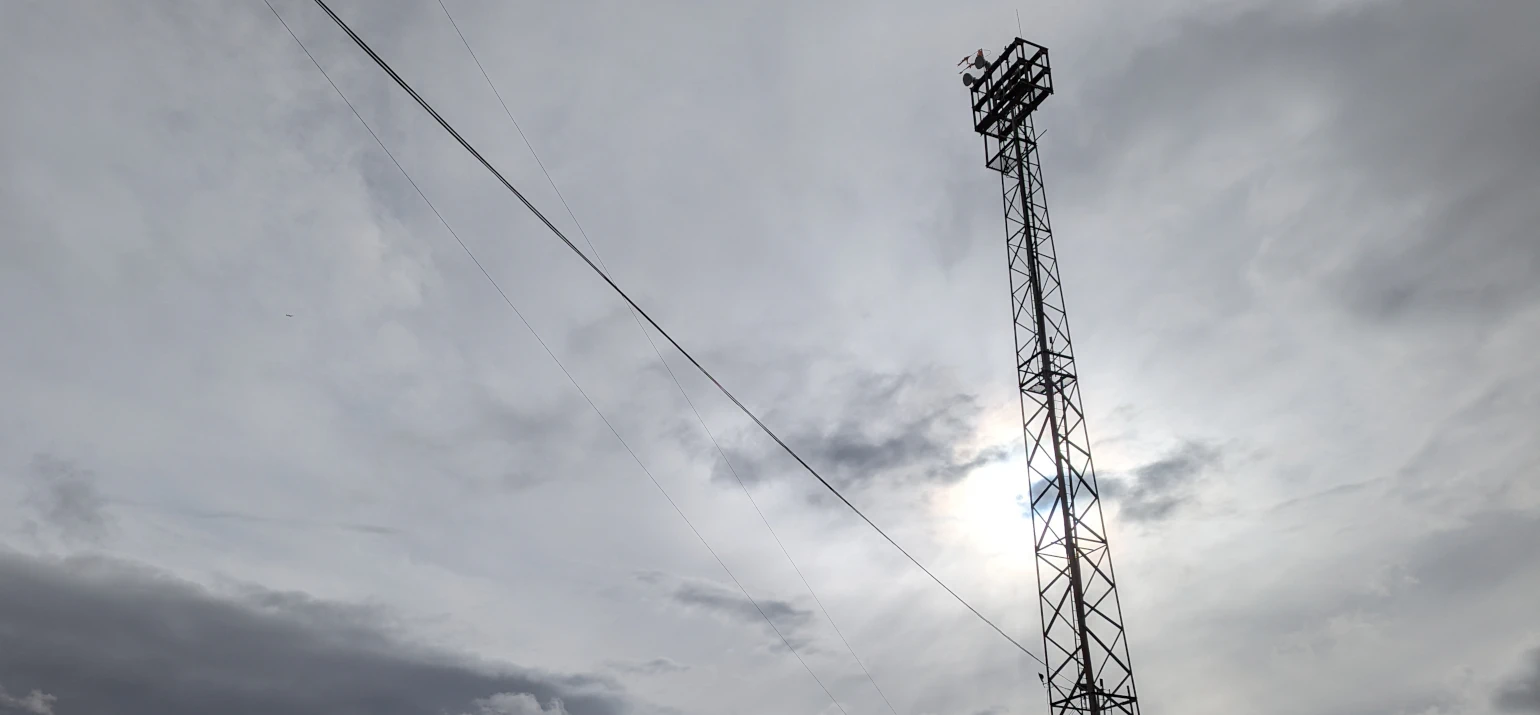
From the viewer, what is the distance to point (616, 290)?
21.0 metres

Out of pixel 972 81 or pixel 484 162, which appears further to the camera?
pixel 972 81

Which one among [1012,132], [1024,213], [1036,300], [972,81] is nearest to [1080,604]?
[1036,300]

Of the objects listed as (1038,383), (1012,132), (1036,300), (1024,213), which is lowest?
(1038,383)

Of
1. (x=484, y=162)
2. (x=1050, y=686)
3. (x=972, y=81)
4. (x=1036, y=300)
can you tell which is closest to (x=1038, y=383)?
(x=1036, y=300)

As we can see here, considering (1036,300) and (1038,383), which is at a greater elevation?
(1036,300)

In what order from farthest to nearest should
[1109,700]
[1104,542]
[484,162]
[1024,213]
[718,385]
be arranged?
[1024,213] < [1104,542] < [1109,700] < [718,385] < [484,162]

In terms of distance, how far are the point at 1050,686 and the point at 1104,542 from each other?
19.7ft

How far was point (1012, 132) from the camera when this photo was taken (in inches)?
1635

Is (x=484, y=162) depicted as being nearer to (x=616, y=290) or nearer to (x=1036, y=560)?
(x=616, y=290)

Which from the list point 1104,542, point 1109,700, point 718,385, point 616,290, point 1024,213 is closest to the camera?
point 616,290

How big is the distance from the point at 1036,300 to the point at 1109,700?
53.9 ft

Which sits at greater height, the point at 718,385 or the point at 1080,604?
the point at 718,385

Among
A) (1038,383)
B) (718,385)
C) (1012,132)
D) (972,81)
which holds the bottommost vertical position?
(718,385)

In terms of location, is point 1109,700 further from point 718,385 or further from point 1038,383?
point 718,385
